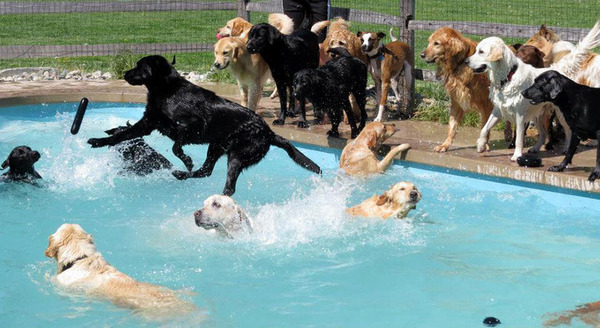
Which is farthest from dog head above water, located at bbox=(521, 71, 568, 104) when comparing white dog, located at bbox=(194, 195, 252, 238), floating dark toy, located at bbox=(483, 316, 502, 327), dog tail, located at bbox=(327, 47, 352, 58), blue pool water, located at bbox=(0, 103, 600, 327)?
white dog, located at bbox=(194, 195, 252, 238)

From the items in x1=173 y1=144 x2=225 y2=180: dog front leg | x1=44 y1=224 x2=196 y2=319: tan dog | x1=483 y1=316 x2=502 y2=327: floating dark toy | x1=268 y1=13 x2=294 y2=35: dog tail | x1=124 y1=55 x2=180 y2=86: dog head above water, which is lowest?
x1=483 y1=316 x2=502 y2=327: floating dark toy

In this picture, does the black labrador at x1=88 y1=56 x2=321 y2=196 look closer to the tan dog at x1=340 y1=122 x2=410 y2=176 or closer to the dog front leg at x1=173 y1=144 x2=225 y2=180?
the dog front leg at x1=173 y1=144 x2=225 y2=180

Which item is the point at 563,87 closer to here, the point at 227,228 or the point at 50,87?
the point at 227,228

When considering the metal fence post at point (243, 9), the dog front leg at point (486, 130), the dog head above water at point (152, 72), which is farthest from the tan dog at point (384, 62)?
the metal fence post at point (243, 9)

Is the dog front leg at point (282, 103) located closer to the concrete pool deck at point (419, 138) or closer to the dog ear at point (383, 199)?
the concrete pool deck at point (419, 138)

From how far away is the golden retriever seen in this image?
931cm

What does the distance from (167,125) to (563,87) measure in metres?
3.85

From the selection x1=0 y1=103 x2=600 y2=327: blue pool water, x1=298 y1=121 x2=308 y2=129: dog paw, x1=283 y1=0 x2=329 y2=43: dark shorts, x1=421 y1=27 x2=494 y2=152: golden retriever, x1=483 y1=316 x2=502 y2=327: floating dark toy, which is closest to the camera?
x1=483 y1=316 x2=502 y2=327: floating dark toy

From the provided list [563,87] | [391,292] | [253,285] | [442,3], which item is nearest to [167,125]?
[253,285]

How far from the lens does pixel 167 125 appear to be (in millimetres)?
8234

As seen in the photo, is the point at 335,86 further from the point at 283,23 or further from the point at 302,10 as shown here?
the point at 302,10

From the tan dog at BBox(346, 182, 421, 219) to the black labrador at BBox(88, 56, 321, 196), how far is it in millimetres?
826

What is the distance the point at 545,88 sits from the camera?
319 inches

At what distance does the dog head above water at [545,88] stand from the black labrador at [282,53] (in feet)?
10.8
